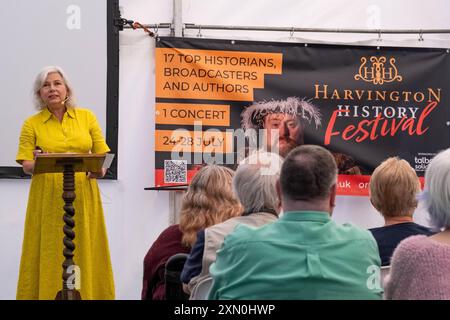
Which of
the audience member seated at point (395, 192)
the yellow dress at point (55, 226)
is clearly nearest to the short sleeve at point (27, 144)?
the yellow dress at point (55, 226)

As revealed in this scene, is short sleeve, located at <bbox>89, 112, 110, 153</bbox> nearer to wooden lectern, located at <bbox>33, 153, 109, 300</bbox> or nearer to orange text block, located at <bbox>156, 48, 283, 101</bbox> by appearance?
wooden lectern, located at <bbox>33, 153, 109, 300</bbox>

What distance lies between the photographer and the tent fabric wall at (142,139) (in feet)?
14.8

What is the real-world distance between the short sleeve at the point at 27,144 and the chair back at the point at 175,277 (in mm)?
1467

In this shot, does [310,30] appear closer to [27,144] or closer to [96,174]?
[96,174]

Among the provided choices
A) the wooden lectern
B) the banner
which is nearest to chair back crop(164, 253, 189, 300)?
the wooden lectern

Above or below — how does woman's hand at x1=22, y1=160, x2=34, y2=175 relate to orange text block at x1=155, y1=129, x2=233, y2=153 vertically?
below

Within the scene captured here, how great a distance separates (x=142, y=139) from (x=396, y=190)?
2.27 metres

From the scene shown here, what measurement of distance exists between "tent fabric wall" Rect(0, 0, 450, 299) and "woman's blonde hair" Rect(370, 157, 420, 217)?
178 cm

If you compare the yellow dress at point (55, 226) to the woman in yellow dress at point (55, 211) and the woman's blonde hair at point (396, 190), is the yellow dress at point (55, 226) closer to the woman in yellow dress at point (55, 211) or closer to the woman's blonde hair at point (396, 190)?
the woman in yellow dress at point (55, 211)

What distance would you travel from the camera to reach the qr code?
459 centimetres

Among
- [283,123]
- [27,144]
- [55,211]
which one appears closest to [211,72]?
[283,123]

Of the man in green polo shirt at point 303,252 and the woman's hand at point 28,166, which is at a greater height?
the woman's hand at point 28,166

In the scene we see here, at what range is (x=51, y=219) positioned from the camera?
3.59 meters
